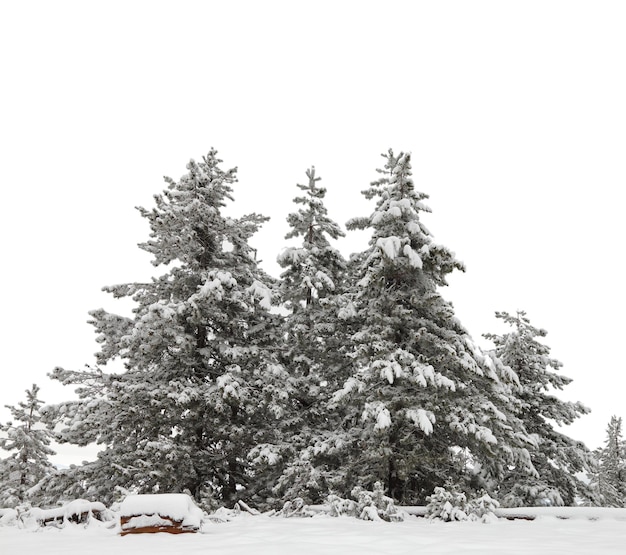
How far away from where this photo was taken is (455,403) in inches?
488

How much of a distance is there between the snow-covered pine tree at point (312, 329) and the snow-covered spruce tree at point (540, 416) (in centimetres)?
618

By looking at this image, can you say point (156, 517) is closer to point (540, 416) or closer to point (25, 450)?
point (540, 416)

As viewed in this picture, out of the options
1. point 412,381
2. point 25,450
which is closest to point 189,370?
point 412,381

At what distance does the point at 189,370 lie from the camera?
15320 mm

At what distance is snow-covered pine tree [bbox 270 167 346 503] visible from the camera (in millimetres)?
14477

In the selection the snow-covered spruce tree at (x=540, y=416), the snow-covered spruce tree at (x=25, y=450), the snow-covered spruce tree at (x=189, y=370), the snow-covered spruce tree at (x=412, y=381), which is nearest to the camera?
the snow-covered spruce tree at (x=412, y=381)

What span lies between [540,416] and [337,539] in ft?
46.2

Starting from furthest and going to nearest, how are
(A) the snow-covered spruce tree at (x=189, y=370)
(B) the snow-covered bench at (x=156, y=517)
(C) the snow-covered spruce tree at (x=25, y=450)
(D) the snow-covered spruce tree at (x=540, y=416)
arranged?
1. (C) the snow-covered spruce tree at (x=25, y=450)
2. (D) the snow-covered spruce tree at (x=540, y=416)
3. (A) the snow-covered spruce tree at (x=189, y=370)
4. (B) the snow-covered bench at (x=156, y=517)

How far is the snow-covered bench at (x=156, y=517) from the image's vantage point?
22.9 feet

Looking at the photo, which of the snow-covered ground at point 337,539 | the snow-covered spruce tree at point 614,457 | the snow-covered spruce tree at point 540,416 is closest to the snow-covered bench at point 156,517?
the snow-covered ground at point 337,539

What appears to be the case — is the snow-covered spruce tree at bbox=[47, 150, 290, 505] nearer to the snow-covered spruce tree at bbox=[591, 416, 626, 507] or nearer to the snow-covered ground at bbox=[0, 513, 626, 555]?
the snow-covered ground at bbox=[0, 513, 626, 555]

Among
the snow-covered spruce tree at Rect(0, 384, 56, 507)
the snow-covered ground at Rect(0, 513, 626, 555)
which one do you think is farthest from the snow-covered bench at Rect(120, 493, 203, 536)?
the snow-covered spruce tree at Rect(0, 384, 56, 507)

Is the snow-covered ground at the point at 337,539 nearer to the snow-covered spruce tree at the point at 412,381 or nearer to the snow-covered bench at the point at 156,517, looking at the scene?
the snow-covered bench at the point at 156,517

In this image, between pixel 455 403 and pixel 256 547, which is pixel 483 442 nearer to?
pixel 455 403
